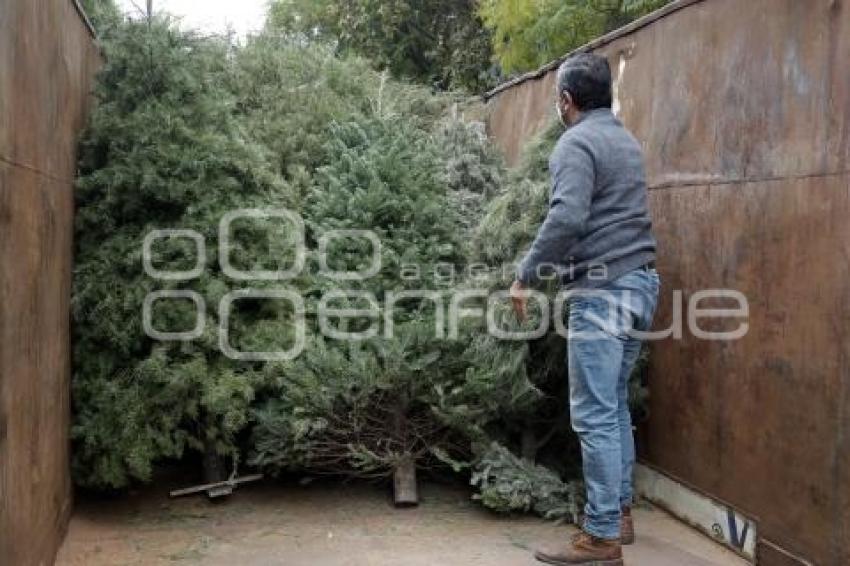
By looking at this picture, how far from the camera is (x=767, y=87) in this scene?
362 centimetres

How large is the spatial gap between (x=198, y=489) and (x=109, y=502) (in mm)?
473

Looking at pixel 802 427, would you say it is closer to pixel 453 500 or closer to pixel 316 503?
pixel 453 500

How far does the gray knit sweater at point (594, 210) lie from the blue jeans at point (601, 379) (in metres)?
0.09

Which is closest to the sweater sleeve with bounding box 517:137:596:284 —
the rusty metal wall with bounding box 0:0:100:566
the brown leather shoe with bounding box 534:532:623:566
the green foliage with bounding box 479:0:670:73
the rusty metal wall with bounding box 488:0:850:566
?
the rusty metal wall with bounding box 488:0:850:566

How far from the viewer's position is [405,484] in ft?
15.3

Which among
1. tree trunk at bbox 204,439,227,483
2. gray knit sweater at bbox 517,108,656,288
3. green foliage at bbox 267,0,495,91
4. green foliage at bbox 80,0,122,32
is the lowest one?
tree trunk at bbox 204,439,227,483

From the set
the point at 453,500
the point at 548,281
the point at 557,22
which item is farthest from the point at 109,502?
the point at 557,22

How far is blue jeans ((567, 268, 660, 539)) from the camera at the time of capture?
3555 millimetres

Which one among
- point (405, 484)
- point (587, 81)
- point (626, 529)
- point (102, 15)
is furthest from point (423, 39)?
point (626, 529)

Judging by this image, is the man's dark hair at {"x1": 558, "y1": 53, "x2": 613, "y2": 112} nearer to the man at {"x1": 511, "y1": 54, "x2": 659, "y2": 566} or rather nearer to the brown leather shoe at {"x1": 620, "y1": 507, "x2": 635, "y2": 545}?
the man at {"x1": 511, "y1": 54, "x2": 659, "y2": 566}

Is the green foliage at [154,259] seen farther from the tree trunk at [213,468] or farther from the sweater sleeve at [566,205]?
the sweater sleeve at [566,205]

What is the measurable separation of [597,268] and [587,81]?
84 cm

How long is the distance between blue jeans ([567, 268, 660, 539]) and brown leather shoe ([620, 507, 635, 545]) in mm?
439
